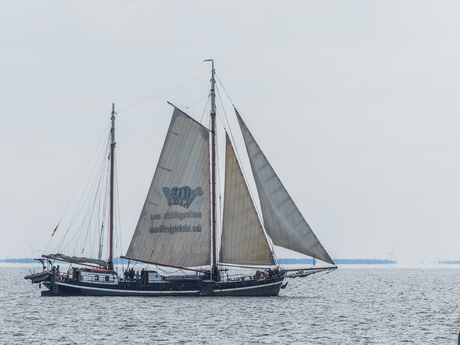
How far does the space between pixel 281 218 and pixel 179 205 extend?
11.4 metres

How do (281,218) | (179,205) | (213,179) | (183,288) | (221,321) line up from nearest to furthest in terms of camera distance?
(221,321)
(281,218)
(183,288)
(213,179)
(179,205)

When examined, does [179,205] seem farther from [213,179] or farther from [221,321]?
[221,321]

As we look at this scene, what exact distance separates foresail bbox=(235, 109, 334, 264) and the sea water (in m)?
5.77

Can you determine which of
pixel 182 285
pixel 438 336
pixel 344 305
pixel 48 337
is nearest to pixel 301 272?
pixel 344 305

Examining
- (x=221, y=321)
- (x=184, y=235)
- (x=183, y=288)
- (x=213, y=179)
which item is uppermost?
(x=213, y=179)

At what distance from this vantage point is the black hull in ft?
239

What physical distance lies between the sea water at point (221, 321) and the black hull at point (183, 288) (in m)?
0.83

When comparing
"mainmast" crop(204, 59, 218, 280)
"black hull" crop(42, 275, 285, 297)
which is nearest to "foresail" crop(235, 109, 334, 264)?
"mainmast" crop(204, 59, 218, 280)

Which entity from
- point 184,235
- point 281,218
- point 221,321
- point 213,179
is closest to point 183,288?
point 184,235

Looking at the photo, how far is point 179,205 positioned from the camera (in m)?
74.8

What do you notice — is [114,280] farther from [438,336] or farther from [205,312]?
[438,336]

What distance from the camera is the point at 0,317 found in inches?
2544

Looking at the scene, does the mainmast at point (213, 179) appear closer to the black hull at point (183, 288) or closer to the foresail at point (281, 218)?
the black hull at point (183, 288)

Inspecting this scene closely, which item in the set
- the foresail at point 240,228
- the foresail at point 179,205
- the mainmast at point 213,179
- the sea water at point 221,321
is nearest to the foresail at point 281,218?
the foresail at point 240,228
